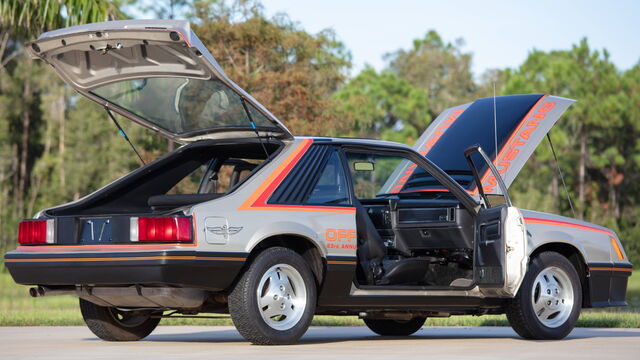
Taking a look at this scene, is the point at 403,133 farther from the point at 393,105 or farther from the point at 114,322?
the point at 114,322

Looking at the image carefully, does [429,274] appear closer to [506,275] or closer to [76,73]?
[506,275]

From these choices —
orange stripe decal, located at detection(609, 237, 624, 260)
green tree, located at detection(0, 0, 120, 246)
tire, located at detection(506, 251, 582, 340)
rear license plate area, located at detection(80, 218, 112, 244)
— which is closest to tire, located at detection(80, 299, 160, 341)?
rear license plate area, located at detection(80, 218, 112, 244)

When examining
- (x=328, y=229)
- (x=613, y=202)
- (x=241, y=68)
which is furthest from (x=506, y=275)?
(x=613, y=202)

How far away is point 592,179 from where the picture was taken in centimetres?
5791

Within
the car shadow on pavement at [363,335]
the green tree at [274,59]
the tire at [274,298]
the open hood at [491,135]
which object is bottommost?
the car shadow on pavement at [363,335]

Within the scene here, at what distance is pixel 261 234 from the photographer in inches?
314

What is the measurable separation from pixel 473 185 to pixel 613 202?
4697 centimetres

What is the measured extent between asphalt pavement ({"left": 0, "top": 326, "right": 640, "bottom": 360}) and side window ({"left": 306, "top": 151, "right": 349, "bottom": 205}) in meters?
1.12

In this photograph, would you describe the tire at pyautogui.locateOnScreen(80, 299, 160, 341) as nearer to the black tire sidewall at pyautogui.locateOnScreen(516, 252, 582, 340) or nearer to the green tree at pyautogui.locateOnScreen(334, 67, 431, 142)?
the black tire sidewall at pyautogui.locateOnScreen(516, 252, 582, 340)

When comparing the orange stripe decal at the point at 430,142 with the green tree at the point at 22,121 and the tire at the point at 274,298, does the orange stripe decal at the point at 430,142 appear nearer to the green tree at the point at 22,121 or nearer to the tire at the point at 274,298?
the tire at the point at 274,298

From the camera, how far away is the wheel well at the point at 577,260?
32.1 feet

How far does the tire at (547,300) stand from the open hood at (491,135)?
1244 mm

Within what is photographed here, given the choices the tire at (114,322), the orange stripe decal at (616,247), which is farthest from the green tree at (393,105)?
the tire at (114,322)

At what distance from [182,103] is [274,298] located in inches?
75.6
